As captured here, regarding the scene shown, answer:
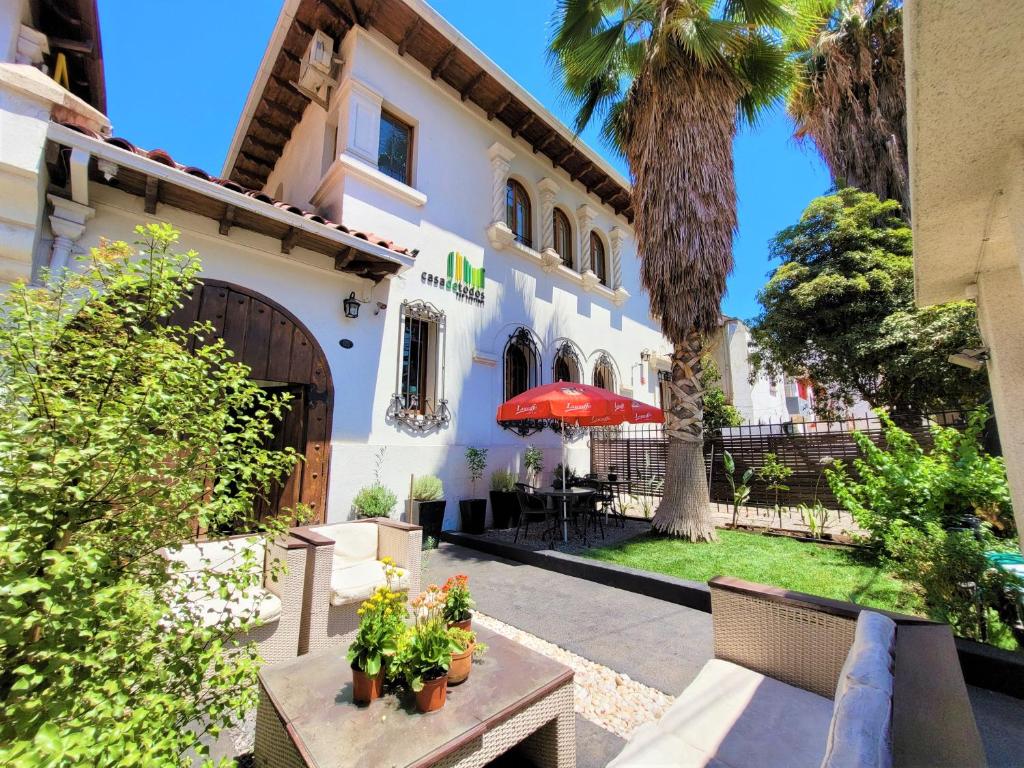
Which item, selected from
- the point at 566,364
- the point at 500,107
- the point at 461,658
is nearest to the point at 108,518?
the point at 461,658

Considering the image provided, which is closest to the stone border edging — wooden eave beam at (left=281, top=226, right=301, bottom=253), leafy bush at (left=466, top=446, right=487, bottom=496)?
leafy bush at (left=466, top=446, right=487, bottom=496)

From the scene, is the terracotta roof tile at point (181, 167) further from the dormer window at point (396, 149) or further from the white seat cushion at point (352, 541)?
the white seat cushion at point (352, 541)

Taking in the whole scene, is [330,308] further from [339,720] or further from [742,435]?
[742,435]

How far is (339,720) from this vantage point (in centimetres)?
183

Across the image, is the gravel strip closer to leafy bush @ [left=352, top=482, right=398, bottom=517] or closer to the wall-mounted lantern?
leafy bush @ [left=352, top=482, right=398, bottom=517]

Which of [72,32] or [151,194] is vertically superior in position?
[72,32]

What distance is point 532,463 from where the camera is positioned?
9.12 meters

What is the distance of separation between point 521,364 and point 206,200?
6.45 m

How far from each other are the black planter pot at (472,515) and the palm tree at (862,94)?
13.3 m

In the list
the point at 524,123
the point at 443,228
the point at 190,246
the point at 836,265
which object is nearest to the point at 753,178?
the point at 836,265

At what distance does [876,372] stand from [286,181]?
14.0 meters

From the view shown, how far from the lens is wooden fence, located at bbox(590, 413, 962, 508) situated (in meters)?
8.67

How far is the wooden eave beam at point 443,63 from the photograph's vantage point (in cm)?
814

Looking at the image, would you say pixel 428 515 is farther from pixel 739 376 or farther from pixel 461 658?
pixel 739 376
